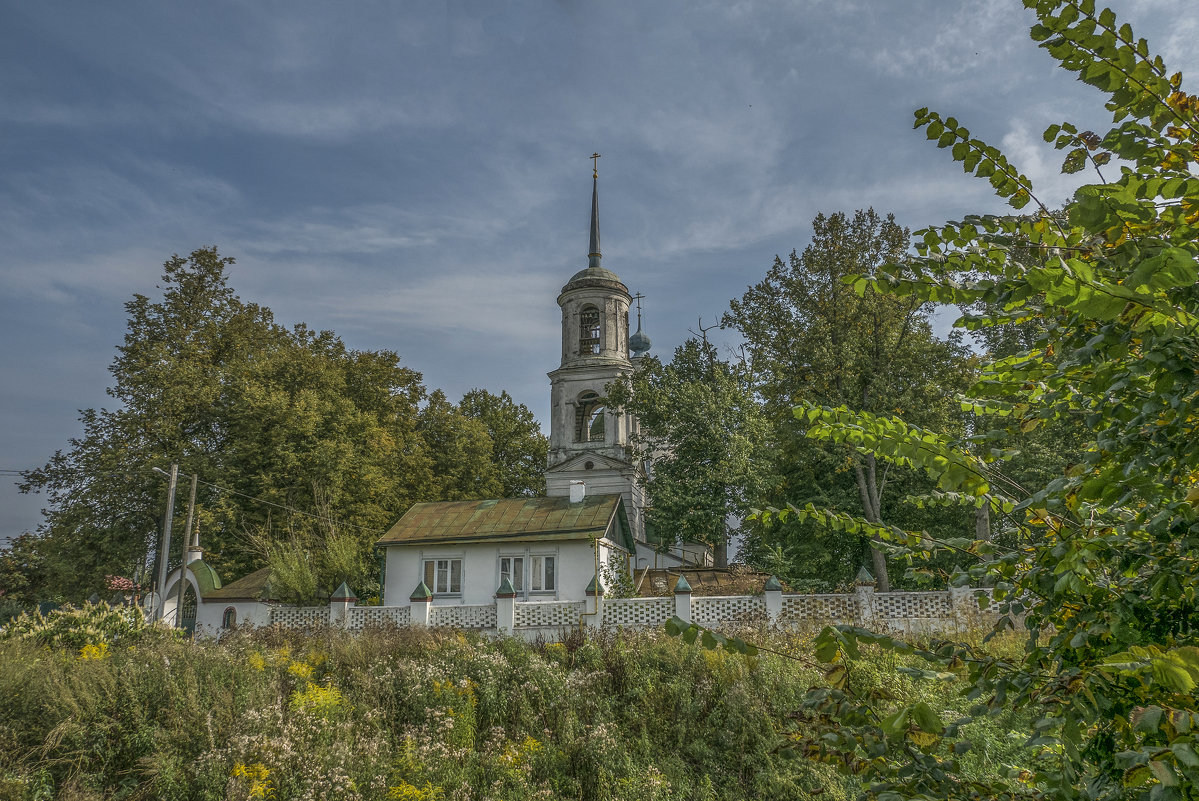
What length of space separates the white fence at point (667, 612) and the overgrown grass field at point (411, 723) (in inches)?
147

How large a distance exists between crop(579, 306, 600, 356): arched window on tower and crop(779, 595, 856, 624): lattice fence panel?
1683 cm

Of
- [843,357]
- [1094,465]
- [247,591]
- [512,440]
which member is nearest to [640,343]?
[512,440]

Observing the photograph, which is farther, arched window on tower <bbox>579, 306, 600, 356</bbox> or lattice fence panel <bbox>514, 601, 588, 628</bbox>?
arched window on tower <bbox>579, 306, 600, 356</bbox>

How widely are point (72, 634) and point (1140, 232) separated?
15.4 metres

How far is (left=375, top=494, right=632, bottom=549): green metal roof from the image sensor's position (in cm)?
2148

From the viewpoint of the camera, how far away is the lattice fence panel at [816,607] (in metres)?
15.4

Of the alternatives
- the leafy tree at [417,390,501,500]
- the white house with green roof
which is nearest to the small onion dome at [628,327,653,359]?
the leafy tree at [417,390,501,500]

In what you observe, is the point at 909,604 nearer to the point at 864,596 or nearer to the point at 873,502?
the point at 864,596

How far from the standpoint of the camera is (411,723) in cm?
1040

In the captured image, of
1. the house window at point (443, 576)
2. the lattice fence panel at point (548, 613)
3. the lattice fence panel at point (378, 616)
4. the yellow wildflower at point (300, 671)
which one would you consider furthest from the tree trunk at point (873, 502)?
the yellow wildflower at point (300, 671)

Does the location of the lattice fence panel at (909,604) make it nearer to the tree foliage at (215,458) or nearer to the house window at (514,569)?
the house window at (514,569)

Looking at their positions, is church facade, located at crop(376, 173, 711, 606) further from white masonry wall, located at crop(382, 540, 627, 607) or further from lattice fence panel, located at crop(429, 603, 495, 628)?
lattice fence panel, located at crop(429, 603, 495, 628)

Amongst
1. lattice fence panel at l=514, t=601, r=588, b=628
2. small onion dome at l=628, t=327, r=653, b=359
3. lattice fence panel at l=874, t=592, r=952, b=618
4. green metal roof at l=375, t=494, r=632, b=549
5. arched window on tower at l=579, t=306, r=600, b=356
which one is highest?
small onion dome at l=628, t=327, r=653, b=359

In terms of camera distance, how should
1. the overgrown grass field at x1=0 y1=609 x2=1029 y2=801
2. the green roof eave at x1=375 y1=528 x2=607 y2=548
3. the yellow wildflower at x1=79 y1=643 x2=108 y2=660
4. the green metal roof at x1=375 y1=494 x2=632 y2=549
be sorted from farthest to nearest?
the green metal roof at x1=375 y1=494 x2=632 y2=549 < the green roof eave at x1=375 y1=528 x2=607 y2=548 < the yellow wildflower at x1=79 y1=643 x2=108 y2=660 < the overgrown grass field at x1=0 y1=609 x2=1029 y2=801
